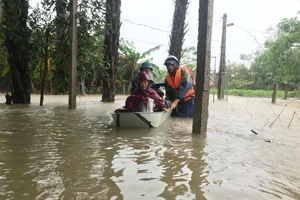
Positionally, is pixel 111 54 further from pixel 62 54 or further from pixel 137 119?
pixel 137 119

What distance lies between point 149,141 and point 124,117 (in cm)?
119

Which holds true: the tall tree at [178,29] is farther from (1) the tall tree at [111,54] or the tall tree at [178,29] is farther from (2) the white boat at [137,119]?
(2) the white boat at [137,119]

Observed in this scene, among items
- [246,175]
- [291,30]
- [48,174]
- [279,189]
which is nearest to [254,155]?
[246,175]

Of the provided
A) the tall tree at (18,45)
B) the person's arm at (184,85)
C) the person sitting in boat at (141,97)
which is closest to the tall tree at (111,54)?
the tall tree at (18,45)

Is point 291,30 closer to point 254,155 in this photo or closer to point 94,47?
point 94,47

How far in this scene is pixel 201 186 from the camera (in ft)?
7.75

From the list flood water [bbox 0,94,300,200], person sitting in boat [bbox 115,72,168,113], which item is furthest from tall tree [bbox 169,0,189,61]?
flood water [bbox 0,94,300,200]

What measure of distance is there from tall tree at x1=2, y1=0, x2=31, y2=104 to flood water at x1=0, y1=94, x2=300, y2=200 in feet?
18.7

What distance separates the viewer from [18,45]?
10.0m

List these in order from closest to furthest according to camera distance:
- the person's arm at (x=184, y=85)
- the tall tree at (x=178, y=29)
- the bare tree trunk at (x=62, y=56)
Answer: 1. the person's arm at (x=184, y=85)
2. the bare tree trunk at (x=62, y=56)
3. the tall tree at (x=178, y=29)

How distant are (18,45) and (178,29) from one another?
252 inches

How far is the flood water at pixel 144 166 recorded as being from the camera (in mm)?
2203

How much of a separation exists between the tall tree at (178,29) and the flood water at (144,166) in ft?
27.4

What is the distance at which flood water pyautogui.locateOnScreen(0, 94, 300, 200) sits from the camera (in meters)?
2.20
